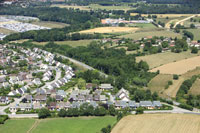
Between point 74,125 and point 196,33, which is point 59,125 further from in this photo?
point 196,33

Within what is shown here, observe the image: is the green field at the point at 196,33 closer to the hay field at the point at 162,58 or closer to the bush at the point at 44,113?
the hay field at the point at 162,58

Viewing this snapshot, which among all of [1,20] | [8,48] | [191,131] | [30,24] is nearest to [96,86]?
[191,131]

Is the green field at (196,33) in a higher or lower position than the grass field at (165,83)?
higher

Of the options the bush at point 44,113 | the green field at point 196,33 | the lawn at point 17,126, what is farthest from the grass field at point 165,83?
the green field at point 196,33

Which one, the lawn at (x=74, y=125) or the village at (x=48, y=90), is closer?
the lawn at (x=74, y=125)

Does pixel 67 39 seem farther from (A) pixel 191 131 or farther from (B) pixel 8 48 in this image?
(A) pixel 191 131

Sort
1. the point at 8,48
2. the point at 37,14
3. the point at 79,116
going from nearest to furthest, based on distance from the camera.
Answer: the point at 79,116, the point at 8,48, the point at 37,14
